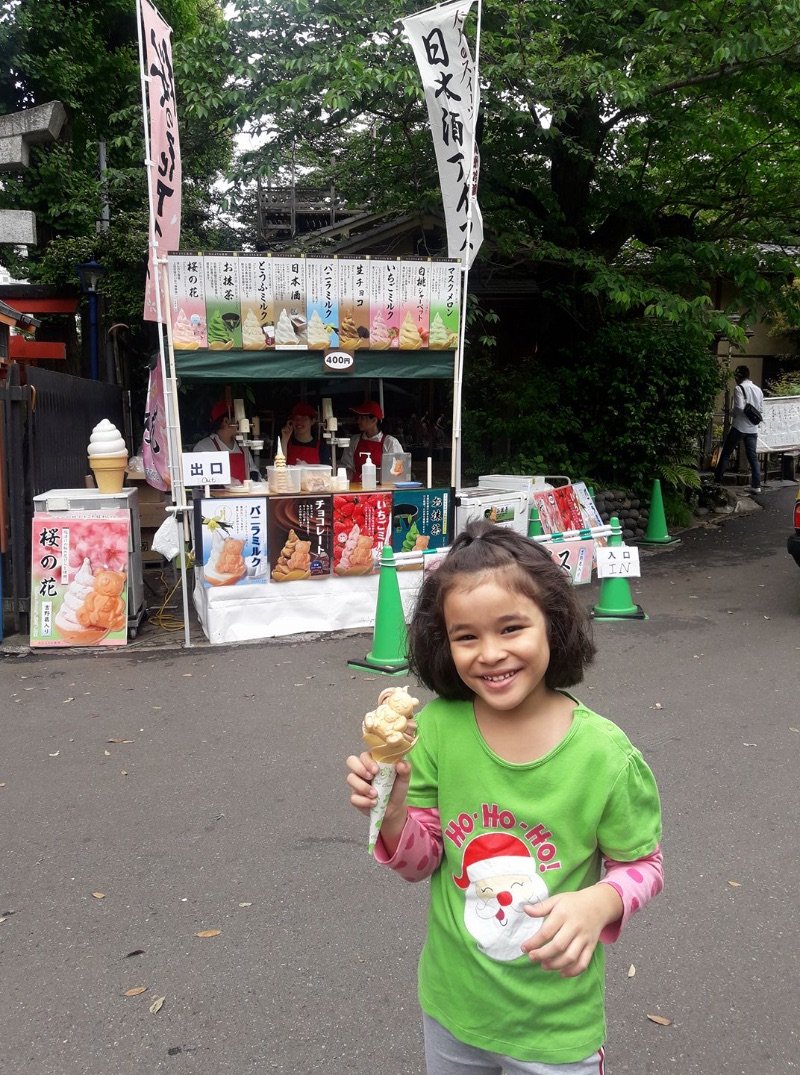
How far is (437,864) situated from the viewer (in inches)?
71.3

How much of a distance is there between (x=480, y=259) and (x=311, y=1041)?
33.5ft

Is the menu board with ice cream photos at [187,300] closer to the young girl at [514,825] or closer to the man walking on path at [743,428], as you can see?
the young girl at [514,825]

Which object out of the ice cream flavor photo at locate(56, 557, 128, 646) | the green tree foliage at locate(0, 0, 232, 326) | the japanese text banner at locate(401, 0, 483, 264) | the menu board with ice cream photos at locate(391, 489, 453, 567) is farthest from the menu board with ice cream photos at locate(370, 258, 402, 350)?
the green tree foliage at locate(0, 0, 232, 326)

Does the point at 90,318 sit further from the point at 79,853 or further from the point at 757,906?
the point at 757,906

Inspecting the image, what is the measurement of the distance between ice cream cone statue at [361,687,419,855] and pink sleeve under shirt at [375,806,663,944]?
3.4 inches

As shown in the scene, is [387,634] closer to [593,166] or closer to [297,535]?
[297,535]

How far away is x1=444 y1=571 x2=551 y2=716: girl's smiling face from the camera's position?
65.8 inches

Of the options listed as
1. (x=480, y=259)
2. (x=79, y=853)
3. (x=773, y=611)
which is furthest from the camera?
(x=480, y=259)

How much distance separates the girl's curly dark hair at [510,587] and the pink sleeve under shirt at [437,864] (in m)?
0.26

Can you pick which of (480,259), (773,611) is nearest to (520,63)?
(480,259)

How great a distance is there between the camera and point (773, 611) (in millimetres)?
8273

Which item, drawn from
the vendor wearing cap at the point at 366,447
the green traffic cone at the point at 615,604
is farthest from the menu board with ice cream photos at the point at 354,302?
the green traffic cone at the point at 615,604

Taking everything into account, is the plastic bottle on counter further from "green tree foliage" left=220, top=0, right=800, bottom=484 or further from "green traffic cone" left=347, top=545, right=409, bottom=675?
"green tree foliage" left=220, top=0, right=800, bottom=484

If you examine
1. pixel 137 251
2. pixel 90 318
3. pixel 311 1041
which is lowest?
pixel 311 1041
